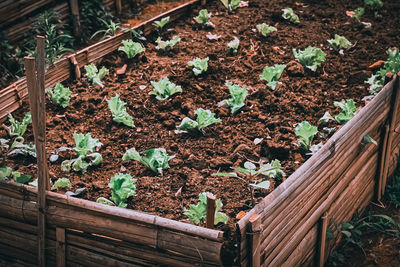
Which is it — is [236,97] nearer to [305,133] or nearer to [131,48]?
[305,133]

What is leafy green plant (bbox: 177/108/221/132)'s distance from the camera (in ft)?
11.6

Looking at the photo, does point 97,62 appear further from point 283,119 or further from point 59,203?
point 59,203

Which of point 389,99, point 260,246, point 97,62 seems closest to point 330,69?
point 389,99

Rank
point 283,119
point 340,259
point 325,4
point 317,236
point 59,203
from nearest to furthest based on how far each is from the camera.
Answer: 1. point 59,203
2. point 317,236
3. point 340,259
4. point 283,119
5. point 325,4

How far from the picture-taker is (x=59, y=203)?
254cm

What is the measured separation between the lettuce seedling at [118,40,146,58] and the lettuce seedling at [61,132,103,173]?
1283 millimetres

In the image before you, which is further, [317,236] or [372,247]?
[372,247]

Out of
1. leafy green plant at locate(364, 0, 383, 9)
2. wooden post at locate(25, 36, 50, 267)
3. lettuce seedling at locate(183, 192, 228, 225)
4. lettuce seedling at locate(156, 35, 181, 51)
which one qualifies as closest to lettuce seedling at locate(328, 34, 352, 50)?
leafy green plant at locate(364, 0, 383, 9)

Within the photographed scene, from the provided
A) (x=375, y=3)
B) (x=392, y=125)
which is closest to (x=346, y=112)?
(x=392, y=125)

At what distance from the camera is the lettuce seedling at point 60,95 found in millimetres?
3846

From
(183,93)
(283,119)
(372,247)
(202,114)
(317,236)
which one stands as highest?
(183,93)

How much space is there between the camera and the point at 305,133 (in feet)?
11.3

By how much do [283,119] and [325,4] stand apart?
99.6 inches

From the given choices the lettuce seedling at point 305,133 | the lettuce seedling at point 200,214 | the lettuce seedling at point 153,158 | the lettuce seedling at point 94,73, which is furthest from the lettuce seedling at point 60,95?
the lettuce seedling at point 305,133
